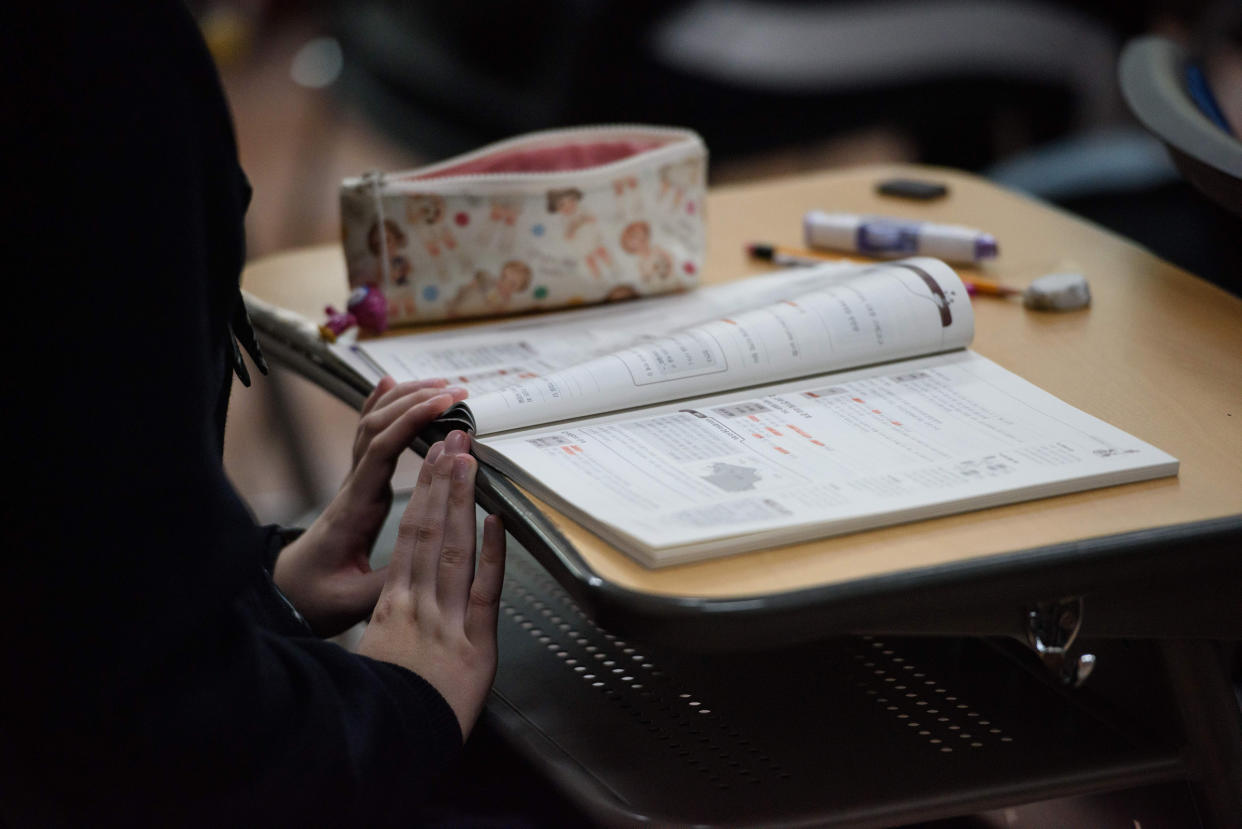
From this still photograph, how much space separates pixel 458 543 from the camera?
716mm

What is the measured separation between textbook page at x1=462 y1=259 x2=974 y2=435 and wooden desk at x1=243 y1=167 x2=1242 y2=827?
0.06 metres

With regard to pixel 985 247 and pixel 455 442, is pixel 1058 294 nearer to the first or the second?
pixel 985 247

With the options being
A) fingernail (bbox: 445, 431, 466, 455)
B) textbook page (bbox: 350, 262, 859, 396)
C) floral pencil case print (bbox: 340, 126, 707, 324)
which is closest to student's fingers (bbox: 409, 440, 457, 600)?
fingernail (bbox: 445, 431, 466, 455)

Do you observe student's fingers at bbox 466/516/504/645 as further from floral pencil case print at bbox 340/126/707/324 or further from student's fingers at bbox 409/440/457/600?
floral pencil case print at bbox 340/126/707/324

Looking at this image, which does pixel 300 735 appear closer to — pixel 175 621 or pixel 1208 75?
pixel 175 621

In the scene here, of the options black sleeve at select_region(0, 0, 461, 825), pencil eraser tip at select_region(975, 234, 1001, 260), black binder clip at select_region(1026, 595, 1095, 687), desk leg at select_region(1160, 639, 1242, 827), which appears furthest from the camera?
pencil eraser tip at select_region(975, 234, 1001, 260)

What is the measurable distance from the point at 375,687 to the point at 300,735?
0.06 metres

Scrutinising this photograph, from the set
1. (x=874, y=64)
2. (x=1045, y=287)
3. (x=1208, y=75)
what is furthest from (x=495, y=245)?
(x=874, y=64)

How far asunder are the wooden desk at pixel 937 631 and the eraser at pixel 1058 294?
0.01 metres

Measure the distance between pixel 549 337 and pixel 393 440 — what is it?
0.62 feet

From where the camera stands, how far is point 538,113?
199 centimetres

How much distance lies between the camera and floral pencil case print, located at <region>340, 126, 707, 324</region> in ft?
3.10

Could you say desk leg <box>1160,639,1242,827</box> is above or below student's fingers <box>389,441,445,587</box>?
below

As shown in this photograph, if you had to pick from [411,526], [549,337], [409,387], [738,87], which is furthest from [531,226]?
[738,87]
